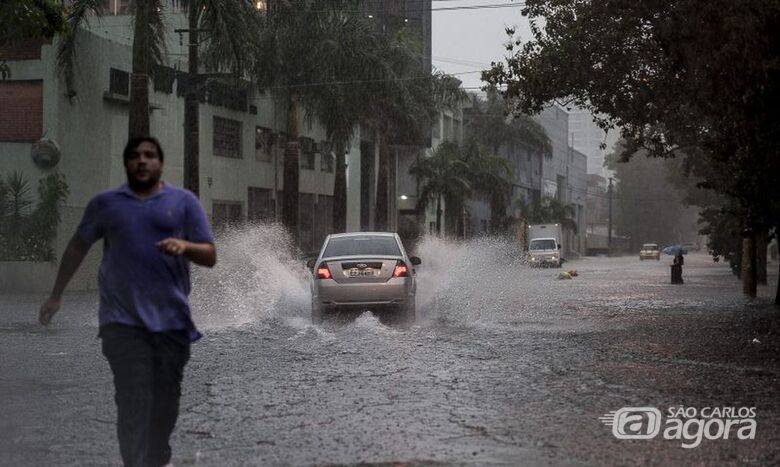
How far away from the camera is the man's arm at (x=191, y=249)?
5754 millimetres

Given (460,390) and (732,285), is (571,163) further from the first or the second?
(460,390)

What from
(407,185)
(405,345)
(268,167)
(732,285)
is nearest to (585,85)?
(405,345)

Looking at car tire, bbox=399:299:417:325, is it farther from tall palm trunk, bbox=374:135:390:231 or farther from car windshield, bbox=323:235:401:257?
tall palm trunk, bbox=374:135:390:231

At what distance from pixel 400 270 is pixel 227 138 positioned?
27185 millimetres

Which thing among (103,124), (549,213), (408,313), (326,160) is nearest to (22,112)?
(103,124)

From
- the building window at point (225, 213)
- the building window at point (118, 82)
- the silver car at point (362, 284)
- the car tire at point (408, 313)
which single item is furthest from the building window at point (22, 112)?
the car tire at point (408, 313)

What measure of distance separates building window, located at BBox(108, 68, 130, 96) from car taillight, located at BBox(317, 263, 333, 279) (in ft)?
61.8

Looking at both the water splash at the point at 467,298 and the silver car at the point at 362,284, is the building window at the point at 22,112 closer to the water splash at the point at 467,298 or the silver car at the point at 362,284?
the water splash at the point at 467,298

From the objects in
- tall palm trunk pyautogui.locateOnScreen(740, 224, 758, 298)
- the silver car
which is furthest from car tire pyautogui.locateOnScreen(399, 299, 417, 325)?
tall palm trunk pyautogui.locateOnScreen(740, 224, 758, 298)

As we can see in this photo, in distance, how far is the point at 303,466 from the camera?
6953mm

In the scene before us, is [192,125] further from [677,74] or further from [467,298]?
[677,74]

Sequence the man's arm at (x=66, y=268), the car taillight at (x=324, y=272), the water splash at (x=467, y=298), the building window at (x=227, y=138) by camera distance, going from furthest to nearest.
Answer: the building window at (x=227, y=138)
the water splash at (x=467, y=298)
the car taillight at (x=324, y=272)
the man's arm at (x=66, y=268)

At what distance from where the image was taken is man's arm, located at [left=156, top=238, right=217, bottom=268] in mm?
5754

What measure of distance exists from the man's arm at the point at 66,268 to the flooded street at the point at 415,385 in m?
1.32
